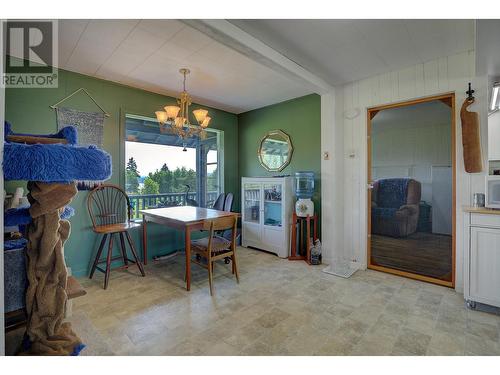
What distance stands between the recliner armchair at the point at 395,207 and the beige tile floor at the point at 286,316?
2.14 feet

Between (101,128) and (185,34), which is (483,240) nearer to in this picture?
(185,34)

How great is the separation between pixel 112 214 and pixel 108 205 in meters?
0.13

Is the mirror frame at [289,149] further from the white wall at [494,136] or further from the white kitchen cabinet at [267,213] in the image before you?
the white wall at [494,136]

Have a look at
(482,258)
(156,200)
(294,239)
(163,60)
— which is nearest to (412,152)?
(482,258)

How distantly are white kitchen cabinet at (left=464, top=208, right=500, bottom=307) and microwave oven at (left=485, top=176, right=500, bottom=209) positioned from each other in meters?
0.13

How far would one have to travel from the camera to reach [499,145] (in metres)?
2.33

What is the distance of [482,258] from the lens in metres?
2.10

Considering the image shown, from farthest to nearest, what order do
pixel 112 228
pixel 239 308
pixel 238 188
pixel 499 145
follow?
pixel 238 188 → pixel 112 228 → pixel 499 145 → pixel 239 308

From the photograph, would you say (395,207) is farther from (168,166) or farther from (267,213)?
A: (168,166)

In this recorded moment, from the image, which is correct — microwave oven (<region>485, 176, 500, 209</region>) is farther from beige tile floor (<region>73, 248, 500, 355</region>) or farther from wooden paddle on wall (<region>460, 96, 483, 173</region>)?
beige tile floor (<region>73, 248, 500, 355</region>)

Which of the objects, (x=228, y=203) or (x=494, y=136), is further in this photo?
(x=228, y=203)

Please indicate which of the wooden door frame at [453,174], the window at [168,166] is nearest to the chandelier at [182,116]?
the window at [168,166]
